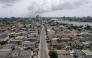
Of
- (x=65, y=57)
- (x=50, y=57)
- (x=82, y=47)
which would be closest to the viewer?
(x=65, y=57)

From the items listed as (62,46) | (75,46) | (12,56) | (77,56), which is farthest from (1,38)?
(77,56)

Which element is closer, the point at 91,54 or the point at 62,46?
the point at 91,54

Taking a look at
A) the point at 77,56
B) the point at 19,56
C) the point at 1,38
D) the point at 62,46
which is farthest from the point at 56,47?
→ the point at 1,38

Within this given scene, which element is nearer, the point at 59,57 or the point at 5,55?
the point at 59,57

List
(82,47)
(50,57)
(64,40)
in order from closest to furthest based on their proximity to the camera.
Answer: (50,57) → (82,47) → (64,40)

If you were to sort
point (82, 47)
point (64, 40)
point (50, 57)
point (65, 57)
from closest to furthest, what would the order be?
point (65, 57) < point (50, 57) < point (82, 47) < point (64, 40)

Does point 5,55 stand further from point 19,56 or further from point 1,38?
point 1,38

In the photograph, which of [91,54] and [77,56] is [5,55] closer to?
[77,56]

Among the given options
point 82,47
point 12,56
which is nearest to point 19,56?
point 12,56

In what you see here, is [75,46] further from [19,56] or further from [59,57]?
[19,56]
